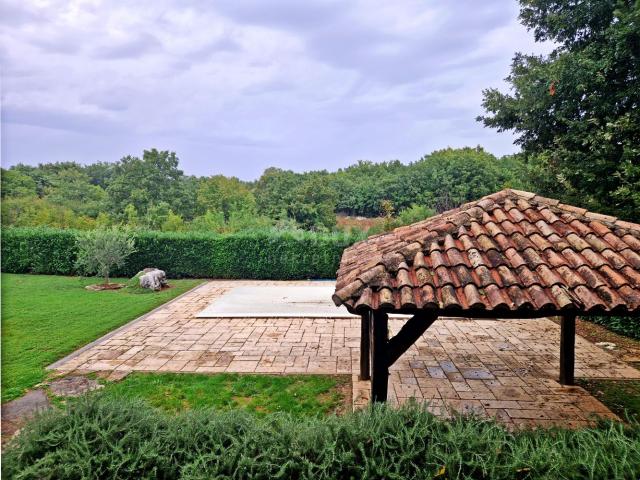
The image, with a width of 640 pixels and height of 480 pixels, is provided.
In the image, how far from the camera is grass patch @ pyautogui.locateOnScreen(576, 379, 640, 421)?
16.0ft

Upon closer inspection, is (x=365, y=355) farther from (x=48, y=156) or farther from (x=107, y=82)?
(x=107, y=82)

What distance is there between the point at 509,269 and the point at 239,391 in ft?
12.8

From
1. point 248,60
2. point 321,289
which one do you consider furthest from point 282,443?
point 248,60

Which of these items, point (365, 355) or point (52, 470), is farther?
point (365, 355)

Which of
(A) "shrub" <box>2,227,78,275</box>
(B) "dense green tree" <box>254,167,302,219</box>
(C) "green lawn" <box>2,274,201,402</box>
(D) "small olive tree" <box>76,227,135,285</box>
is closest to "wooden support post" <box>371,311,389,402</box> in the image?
(C) "green lawn" <box>2,274,201,402</box>

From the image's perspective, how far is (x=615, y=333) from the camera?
809 cm

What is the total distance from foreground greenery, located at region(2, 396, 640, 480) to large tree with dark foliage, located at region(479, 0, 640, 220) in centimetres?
610

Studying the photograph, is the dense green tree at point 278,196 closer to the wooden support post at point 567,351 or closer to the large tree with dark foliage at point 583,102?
the large tree with dark foliage at point 583,102

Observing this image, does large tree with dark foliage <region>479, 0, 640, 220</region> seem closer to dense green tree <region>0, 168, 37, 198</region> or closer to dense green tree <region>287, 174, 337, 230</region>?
dense green tree <region>287, 174, 337, 230</region>

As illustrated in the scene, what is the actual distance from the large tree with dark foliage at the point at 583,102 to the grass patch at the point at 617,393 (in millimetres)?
3166

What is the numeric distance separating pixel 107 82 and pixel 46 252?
10.2 metres

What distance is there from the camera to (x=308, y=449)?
254cm

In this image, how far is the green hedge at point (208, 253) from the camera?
14.6 metres

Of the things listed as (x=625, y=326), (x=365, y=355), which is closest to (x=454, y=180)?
(x=625, y=326)
